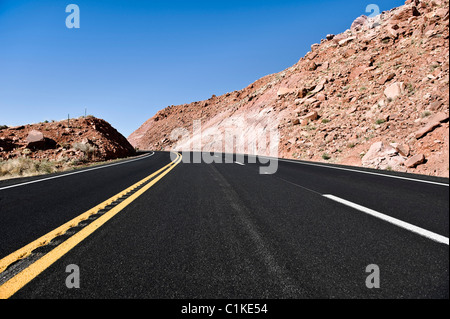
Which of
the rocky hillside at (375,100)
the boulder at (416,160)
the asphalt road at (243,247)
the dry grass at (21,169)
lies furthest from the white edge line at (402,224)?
the dry grass at (21,169)

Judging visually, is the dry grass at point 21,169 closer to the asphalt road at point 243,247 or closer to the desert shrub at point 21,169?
the desert shrub at point 21,169

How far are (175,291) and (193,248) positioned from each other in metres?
0.66

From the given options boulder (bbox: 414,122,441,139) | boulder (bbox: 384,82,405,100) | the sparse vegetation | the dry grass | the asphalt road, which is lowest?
the asphalt road

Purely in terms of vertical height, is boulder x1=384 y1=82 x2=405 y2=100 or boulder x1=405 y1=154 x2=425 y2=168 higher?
boulder x1=384 y1=82 x2=405 y2=100

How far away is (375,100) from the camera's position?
18688mm

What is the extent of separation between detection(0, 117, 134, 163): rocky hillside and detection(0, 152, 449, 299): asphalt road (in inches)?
674

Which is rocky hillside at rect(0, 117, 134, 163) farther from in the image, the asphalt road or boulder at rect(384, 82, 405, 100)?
boulder at rect(384, 82, 405, 100)

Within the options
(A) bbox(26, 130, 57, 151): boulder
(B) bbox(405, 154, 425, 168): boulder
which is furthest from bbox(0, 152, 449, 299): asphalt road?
(A) bbox(26, 130, 57, 151): boulder

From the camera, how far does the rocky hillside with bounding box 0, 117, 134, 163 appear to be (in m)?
18.0

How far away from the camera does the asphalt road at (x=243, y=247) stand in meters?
1.72

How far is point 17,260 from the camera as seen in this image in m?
2.05

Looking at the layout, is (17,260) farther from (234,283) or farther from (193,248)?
(234,283)

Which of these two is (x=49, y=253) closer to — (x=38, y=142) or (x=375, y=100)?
(x=38, y=142)

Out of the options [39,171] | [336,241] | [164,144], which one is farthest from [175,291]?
[164,144]
